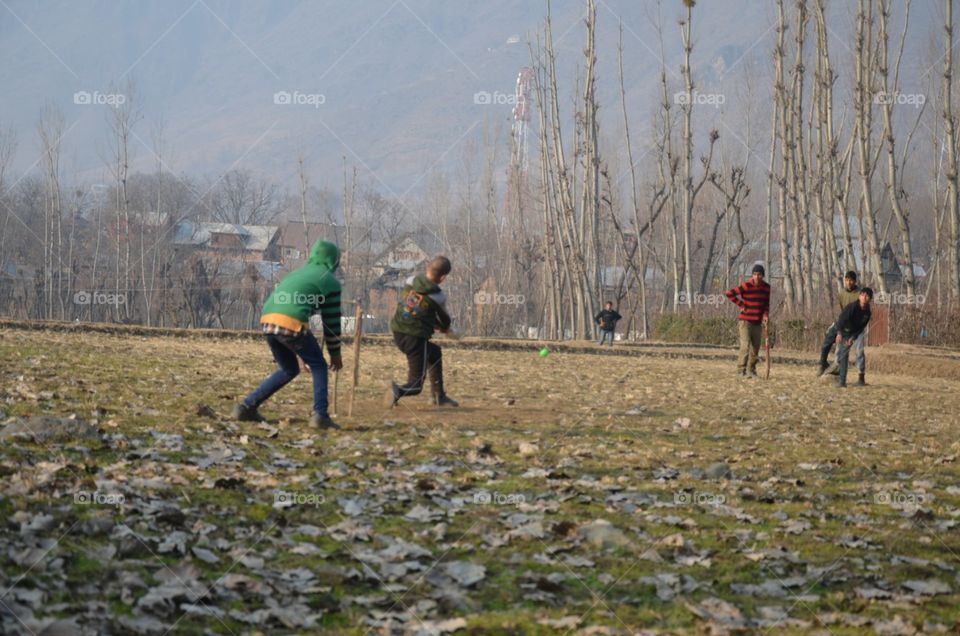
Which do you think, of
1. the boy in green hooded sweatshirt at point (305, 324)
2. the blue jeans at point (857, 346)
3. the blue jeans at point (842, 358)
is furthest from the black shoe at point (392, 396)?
the blue jeans at point (857, 346)

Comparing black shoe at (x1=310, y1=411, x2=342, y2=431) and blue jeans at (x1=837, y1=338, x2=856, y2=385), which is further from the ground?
blue jeans at (x1=837, y1=338, x2=856, y2=385)

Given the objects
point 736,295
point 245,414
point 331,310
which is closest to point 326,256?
point 331,310

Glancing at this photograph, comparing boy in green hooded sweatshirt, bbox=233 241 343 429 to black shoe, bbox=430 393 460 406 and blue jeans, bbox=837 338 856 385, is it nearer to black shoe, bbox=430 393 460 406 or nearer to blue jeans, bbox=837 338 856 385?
black shoe, bbox=430 393 460 406

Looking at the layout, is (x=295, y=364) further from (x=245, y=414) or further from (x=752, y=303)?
(x=752, y=303)

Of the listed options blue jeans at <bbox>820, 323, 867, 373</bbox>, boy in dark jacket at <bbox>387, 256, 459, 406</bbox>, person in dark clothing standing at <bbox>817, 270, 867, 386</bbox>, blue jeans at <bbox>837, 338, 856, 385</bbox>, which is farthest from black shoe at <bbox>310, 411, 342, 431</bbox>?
blue jeans at <bbox>820, 323, 867, 373</bbox>

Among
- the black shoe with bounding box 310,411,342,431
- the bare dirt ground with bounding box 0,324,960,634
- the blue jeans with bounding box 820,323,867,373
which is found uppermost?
the blue jeans with bounding box 820,323,867,373

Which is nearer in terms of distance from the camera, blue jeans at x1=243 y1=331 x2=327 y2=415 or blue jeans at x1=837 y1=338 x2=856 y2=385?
blue jeans at x1=243 y1=331 x2=327 y2=415

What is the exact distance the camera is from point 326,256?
10.7 m

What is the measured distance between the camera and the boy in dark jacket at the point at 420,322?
1250 cm

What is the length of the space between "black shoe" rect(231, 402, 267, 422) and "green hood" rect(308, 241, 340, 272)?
1.60 m

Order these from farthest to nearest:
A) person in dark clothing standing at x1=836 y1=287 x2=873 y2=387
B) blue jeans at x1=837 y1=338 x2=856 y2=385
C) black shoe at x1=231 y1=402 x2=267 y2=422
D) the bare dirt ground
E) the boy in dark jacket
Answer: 1. blue jeans at x1=837 y1=338 x2=856 y2=385
2. person in dark clothing standing at x1=836 y1=287 x2=873 y2=387
3. the boy in dark jacket
4. black shoe at x1=231 y1=402 x2=267 y2=422
5. the bare dirt ground

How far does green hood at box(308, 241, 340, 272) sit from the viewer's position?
35.0ft

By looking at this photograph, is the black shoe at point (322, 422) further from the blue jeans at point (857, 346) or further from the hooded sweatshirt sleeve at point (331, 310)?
the blue jeans at point (857, 346)

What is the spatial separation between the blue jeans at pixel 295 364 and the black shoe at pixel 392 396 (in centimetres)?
200
